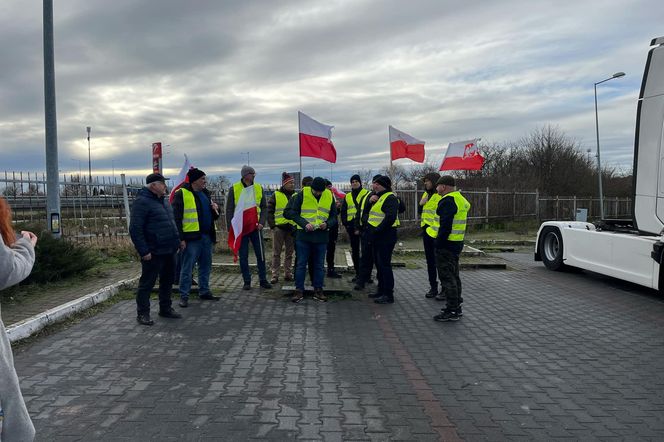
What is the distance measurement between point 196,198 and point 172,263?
4.00 feet

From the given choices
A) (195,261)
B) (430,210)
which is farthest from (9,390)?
(430,210)

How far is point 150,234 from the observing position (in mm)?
5973

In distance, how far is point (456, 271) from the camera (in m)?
6.48

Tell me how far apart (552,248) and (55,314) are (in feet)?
32.0

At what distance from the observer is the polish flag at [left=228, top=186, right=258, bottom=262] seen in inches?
311

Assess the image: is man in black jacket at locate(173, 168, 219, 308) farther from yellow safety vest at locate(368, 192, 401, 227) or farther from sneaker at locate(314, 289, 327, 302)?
yellow safety vest at locate(368, 192, 401, 227)

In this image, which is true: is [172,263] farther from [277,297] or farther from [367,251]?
[367,251]

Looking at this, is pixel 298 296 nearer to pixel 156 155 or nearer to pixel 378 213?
pixel 378 213

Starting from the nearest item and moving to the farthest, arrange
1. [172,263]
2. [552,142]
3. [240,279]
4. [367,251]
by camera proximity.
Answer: [172,263]
[367,251]
[240,279]
[552,142]

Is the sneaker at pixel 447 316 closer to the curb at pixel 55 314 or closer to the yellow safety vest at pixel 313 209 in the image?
the yellow safety vest at pixel 313 209

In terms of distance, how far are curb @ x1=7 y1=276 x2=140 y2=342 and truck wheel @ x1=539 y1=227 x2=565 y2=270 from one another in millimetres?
8758

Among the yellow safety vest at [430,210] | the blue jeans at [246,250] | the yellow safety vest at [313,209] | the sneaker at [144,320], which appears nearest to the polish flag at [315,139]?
the blue jeans at [246,250]

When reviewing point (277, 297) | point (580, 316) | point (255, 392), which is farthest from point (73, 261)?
point (580, 316)

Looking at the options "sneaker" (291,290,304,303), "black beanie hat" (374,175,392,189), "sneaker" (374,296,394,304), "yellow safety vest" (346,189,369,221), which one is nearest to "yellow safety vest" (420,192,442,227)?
"black beanie hat" (374,175,392,189)
